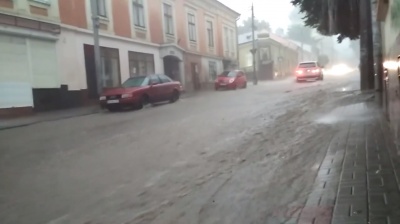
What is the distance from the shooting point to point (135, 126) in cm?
1179

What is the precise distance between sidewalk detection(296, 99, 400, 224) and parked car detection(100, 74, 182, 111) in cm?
1081

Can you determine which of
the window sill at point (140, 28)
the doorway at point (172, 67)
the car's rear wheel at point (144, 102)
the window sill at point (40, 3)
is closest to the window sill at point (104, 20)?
the window sill at point (140, 28)

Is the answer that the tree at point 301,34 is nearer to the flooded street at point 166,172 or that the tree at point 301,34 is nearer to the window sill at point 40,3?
the window sill at point 40,3

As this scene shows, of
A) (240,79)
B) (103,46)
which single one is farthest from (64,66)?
(240,79)

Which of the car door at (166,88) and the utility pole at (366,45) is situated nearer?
the utility pole at (366,45)

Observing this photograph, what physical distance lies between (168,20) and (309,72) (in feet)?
40.2

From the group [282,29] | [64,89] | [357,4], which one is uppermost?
[282,29]

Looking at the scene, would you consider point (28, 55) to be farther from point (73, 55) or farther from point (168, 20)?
point (168, 20)

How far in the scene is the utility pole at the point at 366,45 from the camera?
49.1ft

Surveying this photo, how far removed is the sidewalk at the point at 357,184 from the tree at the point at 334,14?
7.85 m

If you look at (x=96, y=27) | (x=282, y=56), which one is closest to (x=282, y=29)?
(x=282, y=56)

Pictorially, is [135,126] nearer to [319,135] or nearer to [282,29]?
[319,135]

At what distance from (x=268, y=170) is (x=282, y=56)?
63.8m

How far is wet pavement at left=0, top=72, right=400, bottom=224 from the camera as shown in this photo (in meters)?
4.35
